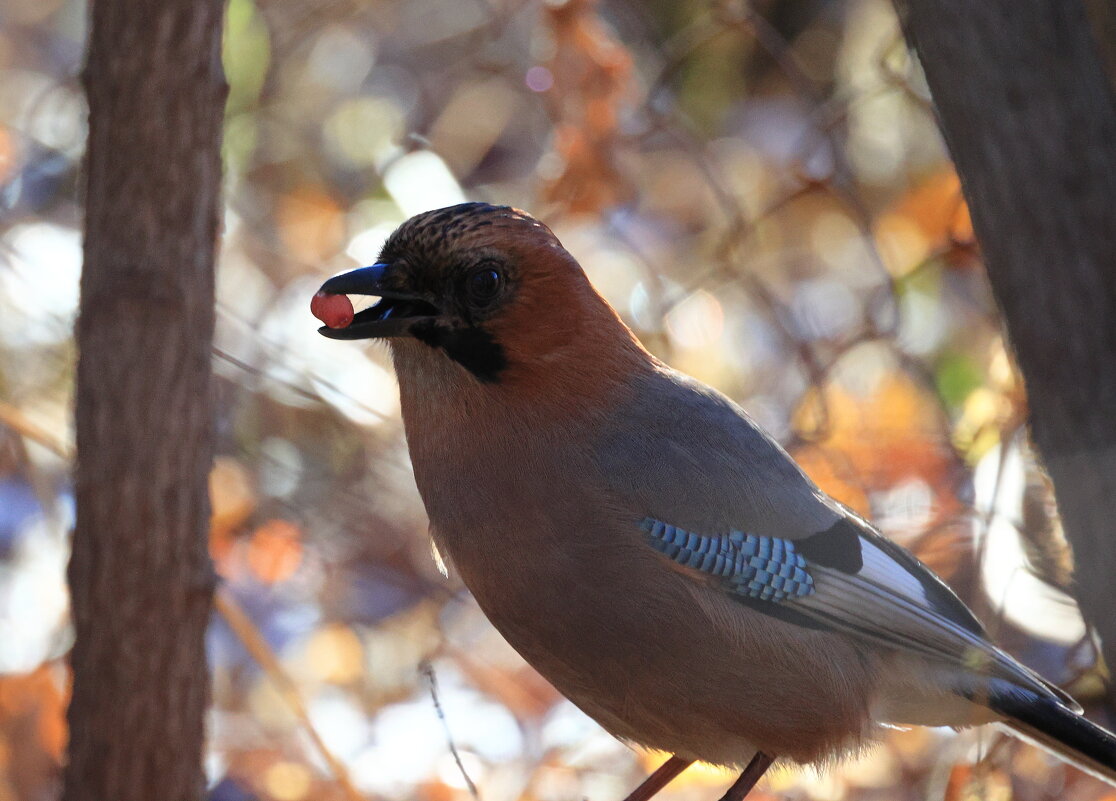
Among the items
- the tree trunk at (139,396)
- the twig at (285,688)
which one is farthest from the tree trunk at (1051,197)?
the twig at (285,688)

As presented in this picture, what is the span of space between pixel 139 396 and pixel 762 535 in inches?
43.9

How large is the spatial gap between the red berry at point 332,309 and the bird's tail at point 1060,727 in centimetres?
139

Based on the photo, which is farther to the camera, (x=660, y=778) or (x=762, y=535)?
(x=660, y=778)

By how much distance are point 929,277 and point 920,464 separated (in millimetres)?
1219

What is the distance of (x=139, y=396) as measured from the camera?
2.08 m

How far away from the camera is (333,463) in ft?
15.9

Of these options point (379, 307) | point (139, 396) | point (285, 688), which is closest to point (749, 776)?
point (285, 688)

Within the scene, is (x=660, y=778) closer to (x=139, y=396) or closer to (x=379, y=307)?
(x=379, y=307)

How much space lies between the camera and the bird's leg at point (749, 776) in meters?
2.36

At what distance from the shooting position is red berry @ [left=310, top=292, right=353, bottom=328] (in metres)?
2.26

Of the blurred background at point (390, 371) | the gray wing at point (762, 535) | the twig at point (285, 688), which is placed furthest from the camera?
the blurred background at point (390, 371)

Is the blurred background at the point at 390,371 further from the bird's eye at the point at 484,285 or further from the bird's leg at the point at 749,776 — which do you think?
the bird's eye at the point at 484,285

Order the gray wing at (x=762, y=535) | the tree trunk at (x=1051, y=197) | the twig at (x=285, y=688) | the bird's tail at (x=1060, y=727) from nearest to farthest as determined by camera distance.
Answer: the tree trunk at (x=1051, y=197), the gray wing at (x=762, y=535), the bird's tail at (x=1060, y=727), the twig at (x=285, y=688)

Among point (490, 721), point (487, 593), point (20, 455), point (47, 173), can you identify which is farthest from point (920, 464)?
point (47, 173)
